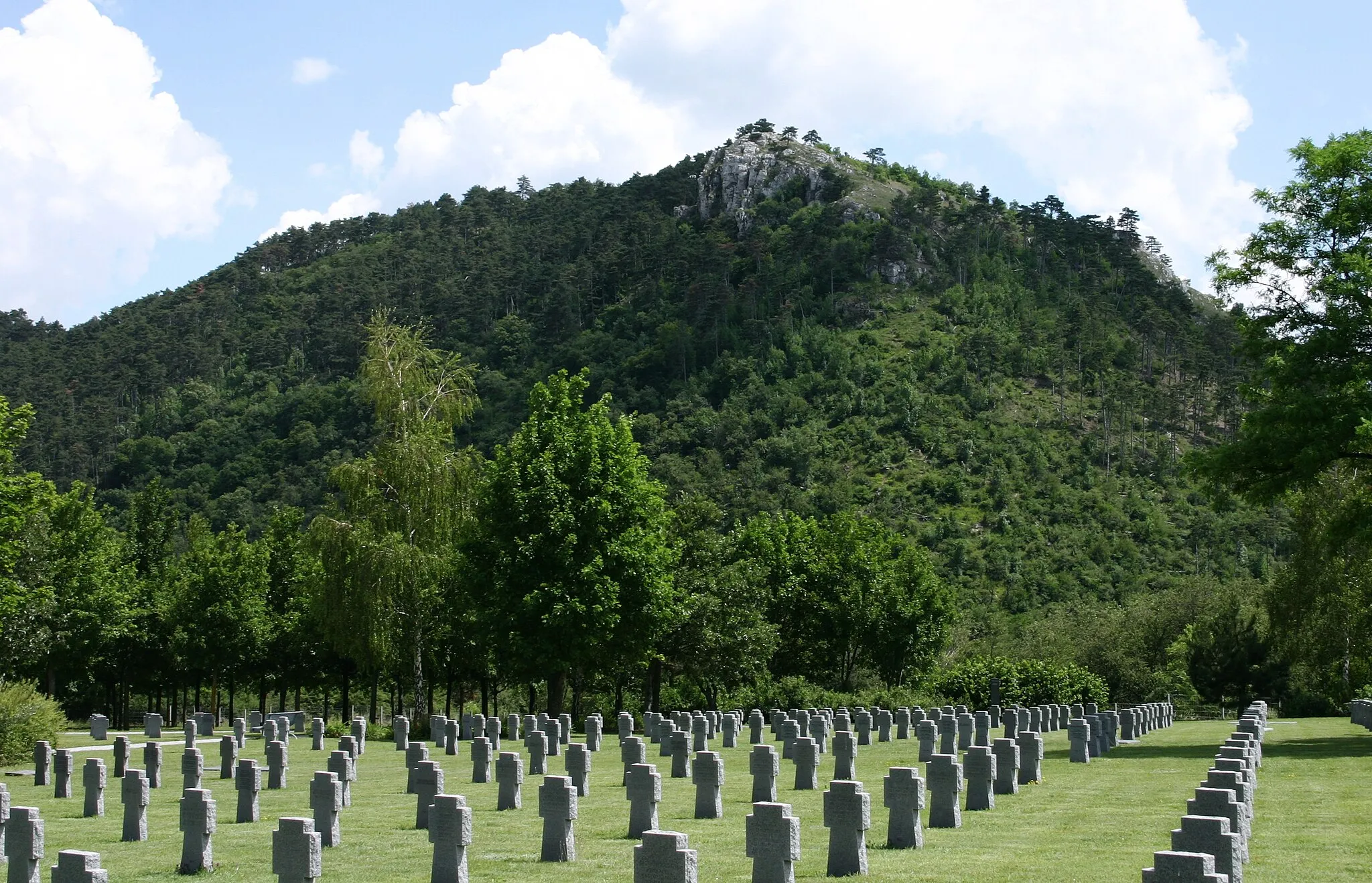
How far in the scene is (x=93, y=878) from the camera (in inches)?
378

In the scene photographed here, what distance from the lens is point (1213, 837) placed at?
9070mm

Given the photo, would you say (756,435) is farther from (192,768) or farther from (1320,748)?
(192,768)

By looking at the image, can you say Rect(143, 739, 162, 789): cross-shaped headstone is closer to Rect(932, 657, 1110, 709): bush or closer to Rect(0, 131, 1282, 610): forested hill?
Rect(932, 657, 1110, 709): bush

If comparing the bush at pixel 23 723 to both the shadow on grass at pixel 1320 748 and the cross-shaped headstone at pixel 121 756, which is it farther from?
the shadow on grass at pixel 1320 748

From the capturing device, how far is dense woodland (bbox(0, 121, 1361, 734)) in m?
54.1

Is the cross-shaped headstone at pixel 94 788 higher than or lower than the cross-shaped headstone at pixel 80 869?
lower

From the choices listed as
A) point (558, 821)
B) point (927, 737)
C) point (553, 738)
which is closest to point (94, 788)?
point (558, 821)

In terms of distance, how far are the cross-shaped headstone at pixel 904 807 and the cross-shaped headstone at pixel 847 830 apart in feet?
5.53

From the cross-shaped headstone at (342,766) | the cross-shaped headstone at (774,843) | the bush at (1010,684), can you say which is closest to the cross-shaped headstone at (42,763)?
the cross-shaped headstone at (342,766)

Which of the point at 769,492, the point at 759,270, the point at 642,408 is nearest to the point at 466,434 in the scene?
the point at 642,408

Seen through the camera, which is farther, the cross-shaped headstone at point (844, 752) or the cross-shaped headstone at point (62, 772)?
the cross-shaped headstone at point (62, 772)

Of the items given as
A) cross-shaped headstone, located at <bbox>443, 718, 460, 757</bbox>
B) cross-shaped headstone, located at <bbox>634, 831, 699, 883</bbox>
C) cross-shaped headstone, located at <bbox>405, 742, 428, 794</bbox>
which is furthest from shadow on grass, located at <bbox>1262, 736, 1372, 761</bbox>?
cross-shaped headstone, located at <bbox>634, 831, 699, 883</bbox>

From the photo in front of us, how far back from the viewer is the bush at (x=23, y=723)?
2958cm

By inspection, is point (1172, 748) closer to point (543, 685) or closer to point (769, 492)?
point (543, 685)
